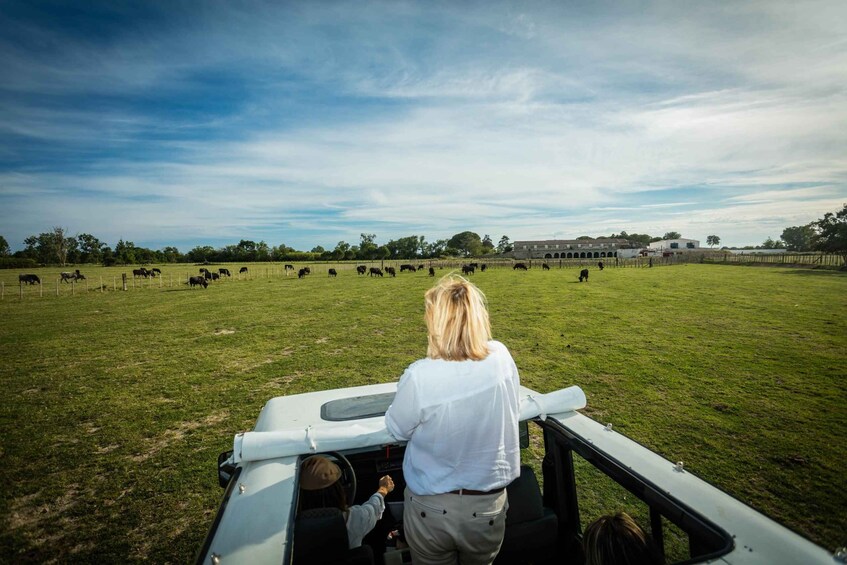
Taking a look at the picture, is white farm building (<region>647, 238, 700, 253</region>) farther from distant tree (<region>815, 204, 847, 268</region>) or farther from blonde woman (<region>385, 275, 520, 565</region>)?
blonde woman (<region>385, 275, 520, 565</region>)

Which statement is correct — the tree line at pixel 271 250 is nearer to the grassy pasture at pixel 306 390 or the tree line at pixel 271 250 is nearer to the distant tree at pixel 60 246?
the distant tree at pixel 60 246

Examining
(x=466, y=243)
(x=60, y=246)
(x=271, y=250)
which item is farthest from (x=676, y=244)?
(x=60, y=246)

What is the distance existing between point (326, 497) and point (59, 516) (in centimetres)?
387

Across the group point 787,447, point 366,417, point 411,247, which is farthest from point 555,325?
point 411,247

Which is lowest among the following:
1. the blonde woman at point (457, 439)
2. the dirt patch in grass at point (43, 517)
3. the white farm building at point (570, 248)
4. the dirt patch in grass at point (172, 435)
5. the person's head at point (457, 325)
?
the dirt patch in grass at point (43, 517)

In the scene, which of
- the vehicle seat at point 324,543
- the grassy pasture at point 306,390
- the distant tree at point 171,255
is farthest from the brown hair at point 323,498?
the distant tree at point 171,255

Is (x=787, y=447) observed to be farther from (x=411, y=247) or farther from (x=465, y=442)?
(x=411, y=247)

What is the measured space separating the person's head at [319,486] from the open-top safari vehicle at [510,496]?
0.07m

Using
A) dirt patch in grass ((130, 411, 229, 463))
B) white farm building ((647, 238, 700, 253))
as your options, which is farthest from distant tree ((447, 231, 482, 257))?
dirt patch in grass ((130, 411, 229, 463))

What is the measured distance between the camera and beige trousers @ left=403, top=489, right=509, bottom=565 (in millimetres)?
1660

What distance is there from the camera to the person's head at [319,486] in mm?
1932

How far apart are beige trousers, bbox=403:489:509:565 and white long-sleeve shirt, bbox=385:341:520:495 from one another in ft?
0.21

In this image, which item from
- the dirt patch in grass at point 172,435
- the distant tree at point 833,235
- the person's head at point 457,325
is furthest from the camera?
the distant tree at point 833,235

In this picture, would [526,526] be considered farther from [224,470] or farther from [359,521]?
[224,470]
